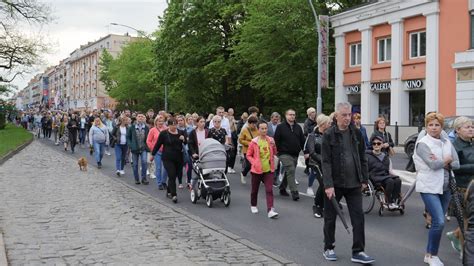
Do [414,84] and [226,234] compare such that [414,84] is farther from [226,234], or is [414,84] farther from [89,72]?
[89,72]

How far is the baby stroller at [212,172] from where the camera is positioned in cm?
1071

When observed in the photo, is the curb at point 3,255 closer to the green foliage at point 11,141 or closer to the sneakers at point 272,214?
the sneakers at point 272,214

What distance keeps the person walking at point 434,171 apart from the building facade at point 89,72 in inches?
4307

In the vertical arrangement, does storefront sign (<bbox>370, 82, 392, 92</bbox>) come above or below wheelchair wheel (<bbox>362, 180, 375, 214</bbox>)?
above

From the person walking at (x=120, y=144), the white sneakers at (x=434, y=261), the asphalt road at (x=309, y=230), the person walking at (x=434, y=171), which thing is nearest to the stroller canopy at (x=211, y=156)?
the asphalt road at (x=309, y=230)

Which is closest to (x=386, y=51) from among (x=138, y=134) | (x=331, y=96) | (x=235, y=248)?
(x=331, y=96)

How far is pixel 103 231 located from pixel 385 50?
27.8 meters

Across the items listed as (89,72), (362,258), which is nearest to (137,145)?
(362,258)

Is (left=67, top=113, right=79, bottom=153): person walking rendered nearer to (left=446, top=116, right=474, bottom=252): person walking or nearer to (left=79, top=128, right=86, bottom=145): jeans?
(left=79, top=128, right=86, bottom=145): jeans

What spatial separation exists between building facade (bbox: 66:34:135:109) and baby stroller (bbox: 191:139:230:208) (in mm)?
104406

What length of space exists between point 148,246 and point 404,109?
1043 inches

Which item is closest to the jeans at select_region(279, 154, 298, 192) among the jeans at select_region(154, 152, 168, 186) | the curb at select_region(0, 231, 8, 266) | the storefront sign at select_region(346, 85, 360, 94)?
the jeans at select_region(154, 152, 168, 186)

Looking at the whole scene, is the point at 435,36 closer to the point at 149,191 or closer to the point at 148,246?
the point at 149,191

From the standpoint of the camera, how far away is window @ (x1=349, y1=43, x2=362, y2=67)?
115 feet
